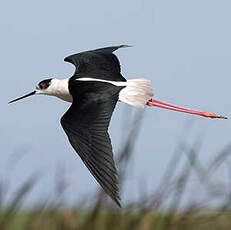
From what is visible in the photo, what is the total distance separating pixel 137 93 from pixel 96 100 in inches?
23.6

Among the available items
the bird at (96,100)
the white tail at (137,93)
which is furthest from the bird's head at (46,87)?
the white tail at (137,93)

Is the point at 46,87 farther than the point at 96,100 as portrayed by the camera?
Yes

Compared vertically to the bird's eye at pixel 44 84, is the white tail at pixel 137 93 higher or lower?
higher

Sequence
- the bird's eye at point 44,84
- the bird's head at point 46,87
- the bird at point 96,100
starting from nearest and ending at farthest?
the bird at point 96,100 → the bird's head at point 46,87 → the bird's eye at point 44,84

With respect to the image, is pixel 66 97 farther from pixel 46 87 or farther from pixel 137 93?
pixel 137 93

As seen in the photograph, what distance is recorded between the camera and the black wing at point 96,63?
5.96m

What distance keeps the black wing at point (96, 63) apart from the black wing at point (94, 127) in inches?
18.2

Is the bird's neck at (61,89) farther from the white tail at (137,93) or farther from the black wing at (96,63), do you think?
the white tail at (137,93)

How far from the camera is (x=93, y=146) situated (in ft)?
13.8

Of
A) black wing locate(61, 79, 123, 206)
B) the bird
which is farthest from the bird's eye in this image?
black wing locate(61, 79, 123, 206)

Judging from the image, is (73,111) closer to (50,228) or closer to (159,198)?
(50,228)

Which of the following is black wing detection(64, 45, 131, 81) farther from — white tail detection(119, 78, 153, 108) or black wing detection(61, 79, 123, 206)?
black wing detection(61, 79, 123, 206)

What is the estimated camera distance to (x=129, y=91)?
5395 millimetres

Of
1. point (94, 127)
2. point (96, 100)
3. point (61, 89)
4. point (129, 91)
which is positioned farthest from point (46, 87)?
point (94, 127)
